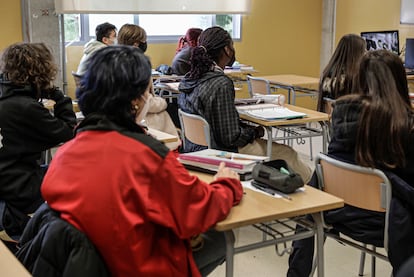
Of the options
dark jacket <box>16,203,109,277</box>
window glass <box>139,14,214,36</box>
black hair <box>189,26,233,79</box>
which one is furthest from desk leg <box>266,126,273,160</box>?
window glass <box>139,14,214,36</box>

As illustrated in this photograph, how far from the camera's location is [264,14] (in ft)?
24.6

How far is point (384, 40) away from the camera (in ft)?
20.2

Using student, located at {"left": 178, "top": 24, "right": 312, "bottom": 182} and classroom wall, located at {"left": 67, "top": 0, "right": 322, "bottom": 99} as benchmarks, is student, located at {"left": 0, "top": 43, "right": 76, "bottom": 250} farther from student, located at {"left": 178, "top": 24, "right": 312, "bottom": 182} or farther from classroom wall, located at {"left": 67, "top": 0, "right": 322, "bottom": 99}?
classroom wall, located at {"left": 67, "top": 0, "right": 322, "bottom": 99}

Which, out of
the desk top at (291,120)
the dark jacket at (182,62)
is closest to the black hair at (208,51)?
the desk top at (291,120)

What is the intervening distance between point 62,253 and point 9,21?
497 cm

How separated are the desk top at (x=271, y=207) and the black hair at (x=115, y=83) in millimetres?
445

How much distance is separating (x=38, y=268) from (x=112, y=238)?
23cm

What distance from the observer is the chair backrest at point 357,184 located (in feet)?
7.26

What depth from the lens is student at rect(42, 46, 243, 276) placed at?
1615mm

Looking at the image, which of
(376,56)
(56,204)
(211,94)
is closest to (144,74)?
(56,204)

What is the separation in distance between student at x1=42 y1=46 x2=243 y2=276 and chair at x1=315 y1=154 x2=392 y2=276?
2.46 feet

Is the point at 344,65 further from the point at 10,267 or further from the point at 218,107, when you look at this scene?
the point at 10,267

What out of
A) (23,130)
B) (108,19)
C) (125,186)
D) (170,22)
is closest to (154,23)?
(170,22)

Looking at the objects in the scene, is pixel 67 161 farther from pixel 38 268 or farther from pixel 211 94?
pixel 211 94
